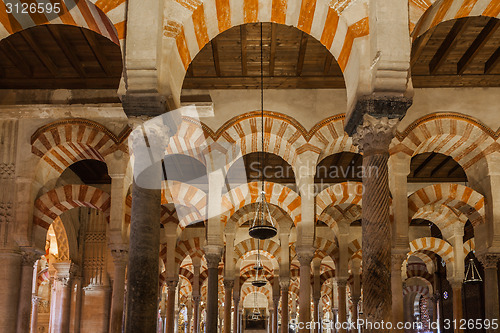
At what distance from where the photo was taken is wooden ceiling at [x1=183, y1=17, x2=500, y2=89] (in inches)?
275

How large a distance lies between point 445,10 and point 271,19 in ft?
5.30

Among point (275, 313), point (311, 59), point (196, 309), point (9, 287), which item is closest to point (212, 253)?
point (9, 287)

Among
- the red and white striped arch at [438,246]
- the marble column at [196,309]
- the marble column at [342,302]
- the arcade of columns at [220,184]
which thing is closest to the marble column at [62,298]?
the arcade of columns at [220,184]

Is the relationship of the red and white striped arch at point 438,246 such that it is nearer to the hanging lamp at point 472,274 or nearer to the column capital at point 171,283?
the hanging lamp at point 472,274

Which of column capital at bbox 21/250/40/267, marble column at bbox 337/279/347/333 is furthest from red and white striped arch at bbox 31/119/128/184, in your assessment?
marble column at bbox 337/279/347/333

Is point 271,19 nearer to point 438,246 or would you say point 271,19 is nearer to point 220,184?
point 220,184

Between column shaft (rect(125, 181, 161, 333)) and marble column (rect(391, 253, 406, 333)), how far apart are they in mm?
3636

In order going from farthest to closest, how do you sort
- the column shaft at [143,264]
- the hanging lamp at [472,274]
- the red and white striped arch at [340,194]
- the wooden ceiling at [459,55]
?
the hanging lamp at [472,274], the red and white striped arch at [340,194], the wooden ceiling at [459,55], the column shaft at [143,264]

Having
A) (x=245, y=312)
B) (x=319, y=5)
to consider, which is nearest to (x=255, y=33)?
(x=319, y=5)

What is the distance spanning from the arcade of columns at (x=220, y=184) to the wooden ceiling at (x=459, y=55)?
231 millimetres

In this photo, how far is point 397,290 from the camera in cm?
762

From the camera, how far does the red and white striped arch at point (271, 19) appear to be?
508 cm

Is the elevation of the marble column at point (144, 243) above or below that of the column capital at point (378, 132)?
below

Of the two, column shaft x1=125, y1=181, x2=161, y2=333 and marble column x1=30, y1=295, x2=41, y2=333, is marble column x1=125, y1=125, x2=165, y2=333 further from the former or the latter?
marble column x1=30, y1=295, x2=41, y2=333
